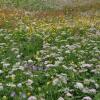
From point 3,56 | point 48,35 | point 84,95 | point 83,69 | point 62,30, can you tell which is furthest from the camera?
point 62,30

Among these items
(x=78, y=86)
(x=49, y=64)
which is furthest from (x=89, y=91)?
(x=49, y=64)

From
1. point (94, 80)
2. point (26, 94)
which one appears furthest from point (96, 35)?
point (26, 94)

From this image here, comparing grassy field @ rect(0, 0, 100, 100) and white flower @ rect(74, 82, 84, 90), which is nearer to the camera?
white flower @ rect(74, 82, 84, 90)

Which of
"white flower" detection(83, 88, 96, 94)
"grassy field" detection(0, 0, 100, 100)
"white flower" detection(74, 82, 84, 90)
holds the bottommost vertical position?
"grassy field" detection(0, 0, 100, 100)

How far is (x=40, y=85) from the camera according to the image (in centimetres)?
989

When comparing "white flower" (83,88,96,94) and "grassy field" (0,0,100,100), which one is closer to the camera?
"white flower" (83,88,96,94)

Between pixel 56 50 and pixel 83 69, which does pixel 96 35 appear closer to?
pixel 56 50

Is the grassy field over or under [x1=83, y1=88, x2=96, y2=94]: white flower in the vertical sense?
under

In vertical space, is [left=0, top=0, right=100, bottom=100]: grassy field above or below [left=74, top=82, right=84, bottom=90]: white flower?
below

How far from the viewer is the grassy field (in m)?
9.18

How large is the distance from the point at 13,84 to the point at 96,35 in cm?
670

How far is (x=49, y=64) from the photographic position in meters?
10.8

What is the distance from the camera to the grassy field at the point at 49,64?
9.18m

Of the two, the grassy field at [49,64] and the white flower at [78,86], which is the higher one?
the white flower at [78,86]
